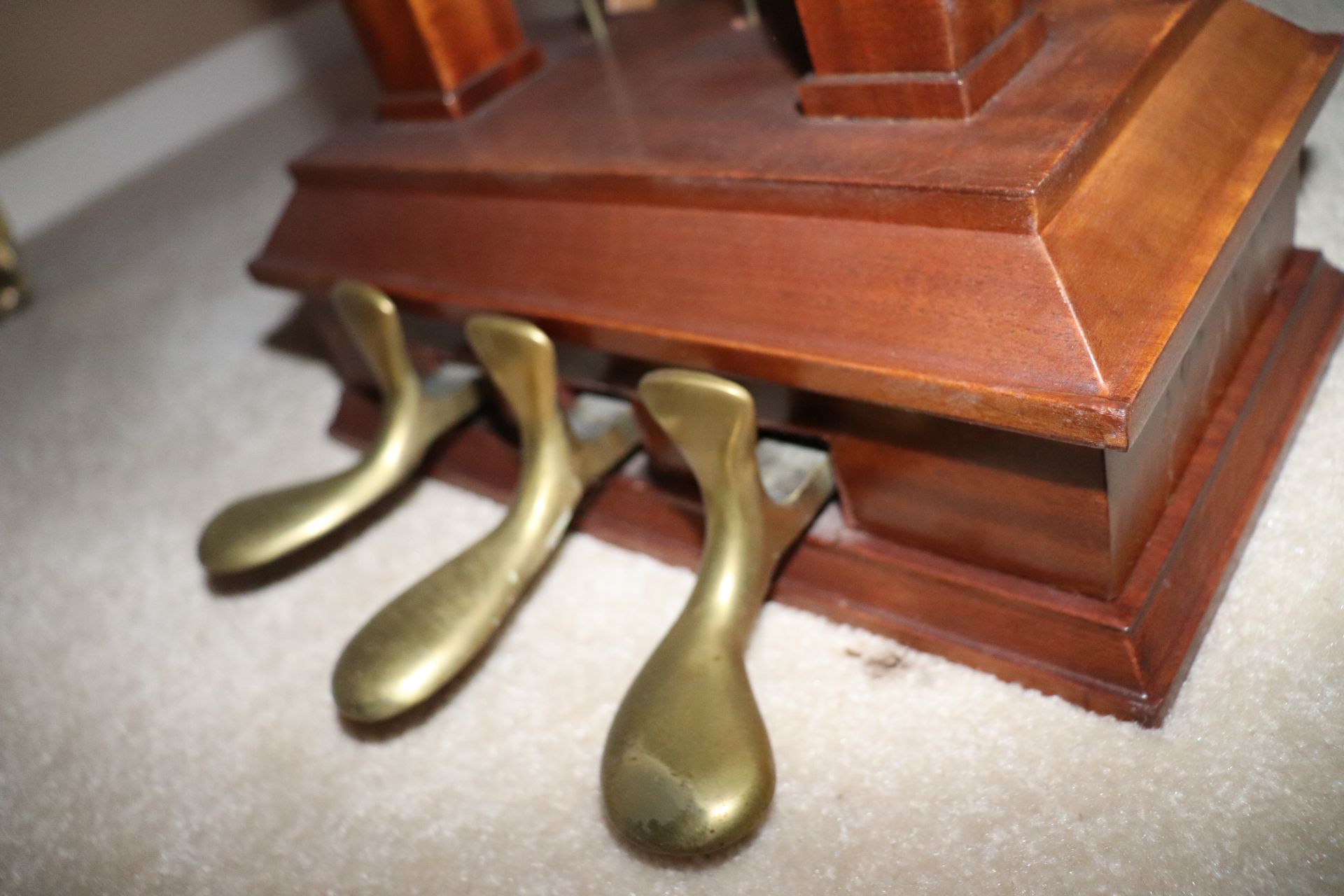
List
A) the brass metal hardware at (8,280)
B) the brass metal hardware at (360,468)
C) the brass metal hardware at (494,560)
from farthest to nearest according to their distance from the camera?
1. the brass metal hardware at (8,280)
2. the brass metal hardware at (360,468)
3. the brass metal hardware at (494,560)

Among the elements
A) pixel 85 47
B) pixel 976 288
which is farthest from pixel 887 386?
pixel 85 47

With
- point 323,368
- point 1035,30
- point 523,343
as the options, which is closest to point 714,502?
point 523,343

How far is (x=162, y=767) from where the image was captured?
0.56 metres

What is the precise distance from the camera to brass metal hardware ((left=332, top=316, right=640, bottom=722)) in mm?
489

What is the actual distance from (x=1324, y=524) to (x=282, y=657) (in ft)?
1.69

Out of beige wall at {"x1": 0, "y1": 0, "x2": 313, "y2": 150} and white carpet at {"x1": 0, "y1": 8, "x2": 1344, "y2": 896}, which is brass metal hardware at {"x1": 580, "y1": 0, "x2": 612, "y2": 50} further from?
beige wall at {"x1": 0, "y1": 0, "x2": 313, "y2": 150}

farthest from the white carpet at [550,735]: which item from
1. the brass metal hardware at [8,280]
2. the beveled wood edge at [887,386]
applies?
the brass metal hardware at [8,280]

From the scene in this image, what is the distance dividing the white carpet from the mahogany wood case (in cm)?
2

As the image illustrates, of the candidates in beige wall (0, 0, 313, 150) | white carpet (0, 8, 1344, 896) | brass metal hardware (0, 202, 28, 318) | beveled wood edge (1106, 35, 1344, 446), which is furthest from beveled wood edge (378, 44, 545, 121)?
beige wall (0, 0, 313, 150)

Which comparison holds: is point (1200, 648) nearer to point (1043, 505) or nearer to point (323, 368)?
point (1043, 505)

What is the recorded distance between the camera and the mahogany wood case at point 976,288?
397 millimetres

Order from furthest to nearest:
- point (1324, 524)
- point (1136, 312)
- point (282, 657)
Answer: point (282, 657)
point (1324, 524)
point (1136, 312)

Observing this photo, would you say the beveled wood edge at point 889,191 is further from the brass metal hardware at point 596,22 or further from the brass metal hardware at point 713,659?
the brass metal hardware at point 596,22

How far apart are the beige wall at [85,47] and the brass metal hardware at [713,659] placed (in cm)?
120
